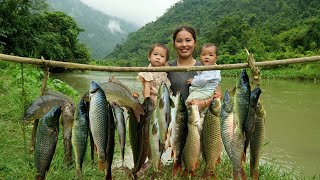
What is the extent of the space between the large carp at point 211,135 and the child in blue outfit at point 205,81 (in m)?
0.96

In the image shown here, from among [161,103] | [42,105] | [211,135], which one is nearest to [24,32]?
[42,105]

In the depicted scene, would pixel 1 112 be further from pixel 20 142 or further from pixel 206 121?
pixel 206 121

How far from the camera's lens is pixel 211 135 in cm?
267

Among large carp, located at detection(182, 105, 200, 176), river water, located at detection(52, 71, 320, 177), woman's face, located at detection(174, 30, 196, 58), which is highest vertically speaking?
woman's face, located at detection(174, 30, 196, 58)

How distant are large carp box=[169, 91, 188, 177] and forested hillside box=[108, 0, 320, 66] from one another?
16.7 ft

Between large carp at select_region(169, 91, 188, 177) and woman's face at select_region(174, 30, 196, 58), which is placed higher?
woman's face at select_region(174, 30, 196, 58)

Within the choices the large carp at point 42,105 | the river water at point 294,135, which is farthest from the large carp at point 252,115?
the river water at point 294,135

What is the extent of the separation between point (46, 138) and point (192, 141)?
1049mm

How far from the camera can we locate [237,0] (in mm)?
86688

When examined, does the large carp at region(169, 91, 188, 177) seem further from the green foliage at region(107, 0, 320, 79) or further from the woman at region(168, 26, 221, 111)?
the green foliage at region(107, 0, 320, 79)

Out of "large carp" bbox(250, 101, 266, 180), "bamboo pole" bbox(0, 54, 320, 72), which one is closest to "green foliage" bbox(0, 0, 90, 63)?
"bamboo pole" bbox(0, 54, 320, 72)

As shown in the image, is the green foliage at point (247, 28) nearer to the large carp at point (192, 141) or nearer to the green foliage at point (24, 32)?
the large carp at point (192, 141)

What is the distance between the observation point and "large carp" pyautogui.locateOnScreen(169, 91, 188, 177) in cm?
257

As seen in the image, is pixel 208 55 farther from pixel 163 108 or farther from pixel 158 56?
A: pixel 163 108
